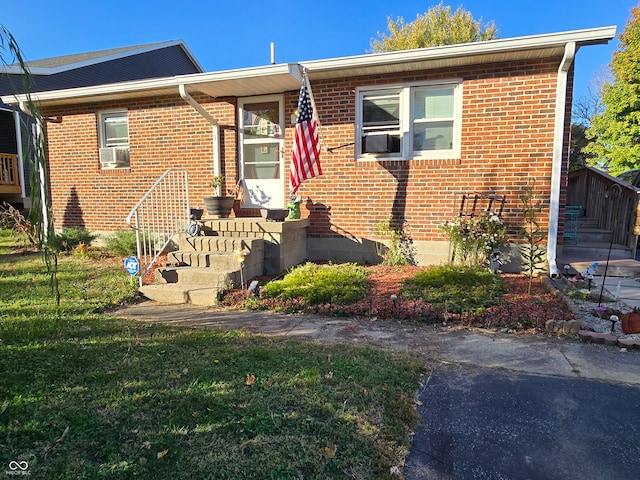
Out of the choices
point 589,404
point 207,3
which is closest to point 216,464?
point 589,404

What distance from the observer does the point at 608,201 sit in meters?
7.64

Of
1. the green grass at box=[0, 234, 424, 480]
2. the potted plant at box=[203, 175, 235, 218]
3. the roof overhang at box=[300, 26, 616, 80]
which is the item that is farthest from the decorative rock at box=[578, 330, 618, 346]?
the potted plant at box=[203, 175, 235, 218]

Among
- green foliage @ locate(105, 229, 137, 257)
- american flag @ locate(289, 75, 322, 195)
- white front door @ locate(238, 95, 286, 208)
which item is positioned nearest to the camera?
american flag @ locate(289, 75, 322, 195)

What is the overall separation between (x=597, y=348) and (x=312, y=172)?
4.39m

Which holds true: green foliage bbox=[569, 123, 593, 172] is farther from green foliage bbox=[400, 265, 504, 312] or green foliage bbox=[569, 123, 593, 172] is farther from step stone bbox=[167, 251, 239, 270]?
step stone bbox=[167, 251, 239, 270]

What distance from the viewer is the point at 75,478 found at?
1.86 m

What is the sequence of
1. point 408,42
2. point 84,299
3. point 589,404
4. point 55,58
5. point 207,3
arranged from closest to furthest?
1. point 589,404
2. point 84,299
3. point 207,3
4. point 55,58
5. point 408,42

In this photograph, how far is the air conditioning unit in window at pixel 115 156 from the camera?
28.5ft

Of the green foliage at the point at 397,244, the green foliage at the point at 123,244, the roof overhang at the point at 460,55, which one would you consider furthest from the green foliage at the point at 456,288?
the green foliage at the point at 123,244

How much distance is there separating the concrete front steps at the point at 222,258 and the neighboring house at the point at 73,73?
10165 millimetres

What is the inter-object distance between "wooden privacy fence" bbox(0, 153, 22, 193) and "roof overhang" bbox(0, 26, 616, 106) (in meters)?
8.03

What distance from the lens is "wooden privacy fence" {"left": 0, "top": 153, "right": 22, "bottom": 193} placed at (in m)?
13.6

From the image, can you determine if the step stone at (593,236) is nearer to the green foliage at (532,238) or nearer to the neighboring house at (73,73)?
the green foliage at (532,238)

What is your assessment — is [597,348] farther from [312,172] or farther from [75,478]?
[312,172]
